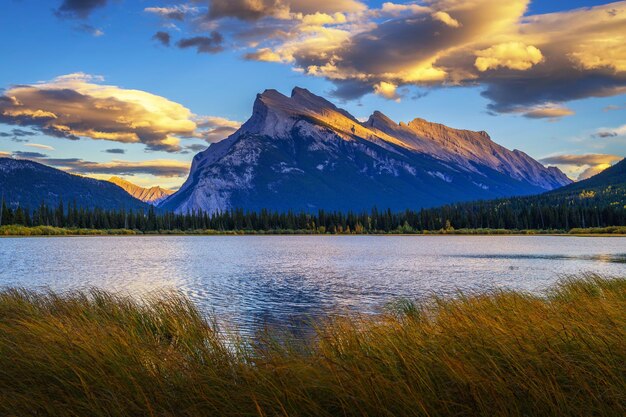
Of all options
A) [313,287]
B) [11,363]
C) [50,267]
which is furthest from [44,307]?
[50,267]

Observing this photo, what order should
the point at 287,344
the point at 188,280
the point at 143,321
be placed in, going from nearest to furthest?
the point at 287,344 < the point at 143,321 < the point at 188,280

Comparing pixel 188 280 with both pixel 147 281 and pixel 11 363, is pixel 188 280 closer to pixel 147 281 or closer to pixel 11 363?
pixel 147 281

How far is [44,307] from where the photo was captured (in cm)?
1811

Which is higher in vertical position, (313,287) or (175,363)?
(175,363)

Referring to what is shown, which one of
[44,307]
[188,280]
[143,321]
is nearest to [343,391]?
[143,321]

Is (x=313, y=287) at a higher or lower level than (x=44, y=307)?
lower

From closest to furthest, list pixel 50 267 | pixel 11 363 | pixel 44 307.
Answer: pixel 11 363
pixel 44 307
pixel 50 267

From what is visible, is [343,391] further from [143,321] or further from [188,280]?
[188,280]

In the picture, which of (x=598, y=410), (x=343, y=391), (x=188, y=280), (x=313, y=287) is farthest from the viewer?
(x=188, y=280)

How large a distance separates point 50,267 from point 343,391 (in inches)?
2025

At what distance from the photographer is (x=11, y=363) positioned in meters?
9.48

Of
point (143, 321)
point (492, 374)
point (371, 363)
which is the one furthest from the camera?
point (143, 321)

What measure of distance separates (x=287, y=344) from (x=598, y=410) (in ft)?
19.0

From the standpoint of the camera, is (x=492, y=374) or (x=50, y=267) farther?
(x=50, y=267)
